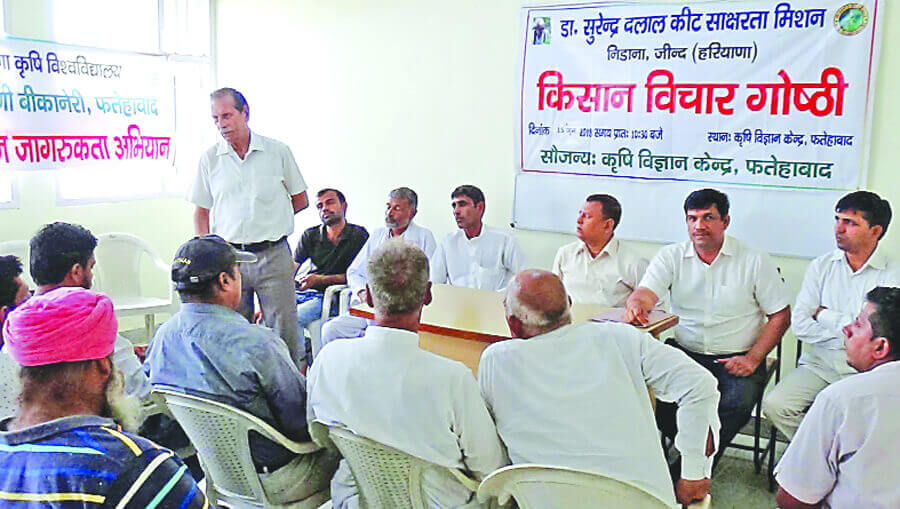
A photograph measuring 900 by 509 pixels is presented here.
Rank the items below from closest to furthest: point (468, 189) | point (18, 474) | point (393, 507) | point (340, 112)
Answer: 1. point (18, 474)
2. point (393, 507)
3. point (468, 189)
4. point (340, 112)

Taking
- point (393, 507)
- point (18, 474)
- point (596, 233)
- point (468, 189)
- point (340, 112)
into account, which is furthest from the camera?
point (340, 112)

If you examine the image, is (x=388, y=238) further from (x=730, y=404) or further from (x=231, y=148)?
(x=730, y=404)

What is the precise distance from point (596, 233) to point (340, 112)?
237 centimetres

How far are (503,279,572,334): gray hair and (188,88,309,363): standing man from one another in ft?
6.64

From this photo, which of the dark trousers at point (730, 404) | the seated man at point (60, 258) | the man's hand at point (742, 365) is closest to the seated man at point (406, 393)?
the seated man at point (60, 258)

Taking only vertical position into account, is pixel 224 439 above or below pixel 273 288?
below

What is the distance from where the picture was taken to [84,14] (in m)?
5.20

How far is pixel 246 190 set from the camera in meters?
3.83

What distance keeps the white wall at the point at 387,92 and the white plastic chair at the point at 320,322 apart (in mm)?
875

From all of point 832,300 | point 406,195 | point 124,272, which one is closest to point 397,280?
point 832,300

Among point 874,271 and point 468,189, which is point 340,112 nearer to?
point 468,189

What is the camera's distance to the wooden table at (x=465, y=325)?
2.75m

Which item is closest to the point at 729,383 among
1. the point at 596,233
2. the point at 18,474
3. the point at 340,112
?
the point at 596,233

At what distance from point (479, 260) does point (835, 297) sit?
6.05ft
